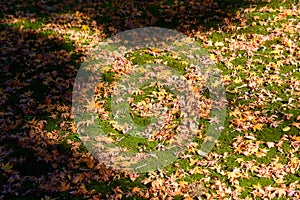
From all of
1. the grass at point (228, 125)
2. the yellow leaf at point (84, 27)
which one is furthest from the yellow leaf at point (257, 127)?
the yellow leaf at point (84, 27)

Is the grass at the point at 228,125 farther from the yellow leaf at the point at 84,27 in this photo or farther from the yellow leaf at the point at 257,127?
the yellow leaf at the point at 84,27

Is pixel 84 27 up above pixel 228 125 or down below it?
above

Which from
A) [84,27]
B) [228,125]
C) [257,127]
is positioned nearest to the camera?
[257,127]

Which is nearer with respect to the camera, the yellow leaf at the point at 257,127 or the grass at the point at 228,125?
the grass at the point at 228,125

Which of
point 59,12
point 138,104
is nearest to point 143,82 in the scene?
point 138,104

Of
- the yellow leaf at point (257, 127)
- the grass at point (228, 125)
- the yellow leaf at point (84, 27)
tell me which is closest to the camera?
the grass at point (228, 125)

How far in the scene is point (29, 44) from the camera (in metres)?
7.48

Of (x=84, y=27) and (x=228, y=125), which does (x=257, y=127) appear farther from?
(x=84, y=27)

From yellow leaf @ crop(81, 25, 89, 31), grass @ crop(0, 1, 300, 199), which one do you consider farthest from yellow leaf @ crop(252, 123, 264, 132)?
yellow leaf @ crop(81, 25, 89, 31)

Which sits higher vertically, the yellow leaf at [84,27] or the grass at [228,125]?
the yellow leaf at [84,27]

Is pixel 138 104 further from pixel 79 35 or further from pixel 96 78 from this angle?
pixel 79 35

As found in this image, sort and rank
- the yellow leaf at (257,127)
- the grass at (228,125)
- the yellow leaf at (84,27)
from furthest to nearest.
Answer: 1. the yellow leaf at (84,27)
2. the yellow leaf at (257,127)
3. the grass at (228,125)

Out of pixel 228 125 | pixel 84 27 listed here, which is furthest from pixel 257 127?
pixel 84 27

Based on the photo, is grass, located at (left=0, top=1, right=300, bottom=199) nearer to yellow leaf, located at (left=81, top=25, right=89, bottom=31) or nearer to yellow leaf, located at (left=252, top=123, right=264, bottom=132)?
yellow leaf, located at (left=252, top=123, right=264, bottom=132)
